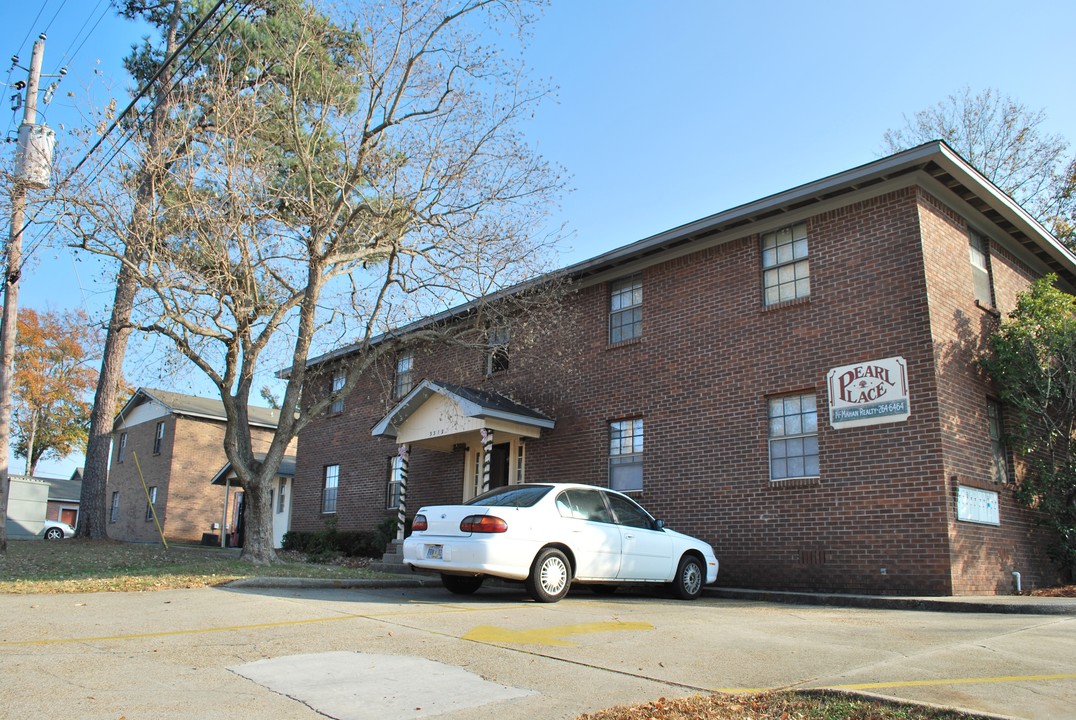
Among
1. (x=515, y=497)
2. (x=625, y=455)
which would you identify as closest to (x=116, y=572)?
(x=515, y=497)

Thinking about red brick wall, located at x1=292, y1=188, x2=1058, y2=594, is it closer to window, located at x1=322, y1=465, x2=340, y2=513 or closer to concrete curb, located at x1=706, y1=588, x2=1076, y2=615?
concrete curb, located at x1=706, y1=588, x2=1076, y2=615

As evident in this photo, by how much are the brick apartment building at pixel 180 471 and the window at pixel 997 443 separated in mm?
28849

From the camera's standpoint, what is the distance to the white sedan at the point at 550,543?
9.84 metres

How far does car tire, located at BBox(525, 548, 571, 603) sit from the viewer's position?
32.7 feet

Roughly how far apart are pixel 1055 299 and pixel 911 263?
9.20 ft

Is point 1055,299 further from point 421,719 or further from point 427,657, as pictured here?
point 421,719

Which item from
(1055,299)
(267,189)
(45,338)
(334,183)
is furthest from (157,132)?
(45,338)

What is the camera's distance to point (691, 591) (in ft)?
38.2

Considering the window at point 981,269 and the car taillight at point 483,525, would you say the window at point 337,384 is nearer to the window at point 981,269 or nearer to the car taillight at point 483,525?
the car taillight at point 483,525

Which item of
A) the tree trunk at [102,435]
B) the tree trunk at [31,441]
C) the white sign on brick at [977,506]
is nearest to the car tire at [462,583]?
the white sign on brick at [977,506]

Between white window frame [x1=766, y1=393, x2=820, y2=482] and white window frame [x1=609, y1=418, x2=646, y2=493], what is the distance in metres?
2.69

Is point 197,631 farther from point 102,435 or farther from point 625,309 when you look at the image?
point 102,435

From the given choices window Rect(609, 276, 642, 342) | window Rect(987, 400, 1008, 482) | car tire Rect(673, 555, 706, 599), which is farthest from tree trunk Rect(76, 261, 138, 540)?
window Rect(987, 400, 1008, 482)

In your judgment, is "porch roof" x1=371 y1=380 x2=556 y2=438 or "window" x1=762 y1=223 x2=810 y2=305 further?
"porch roof" x1=371 y1=380 x2=556 y2=438
